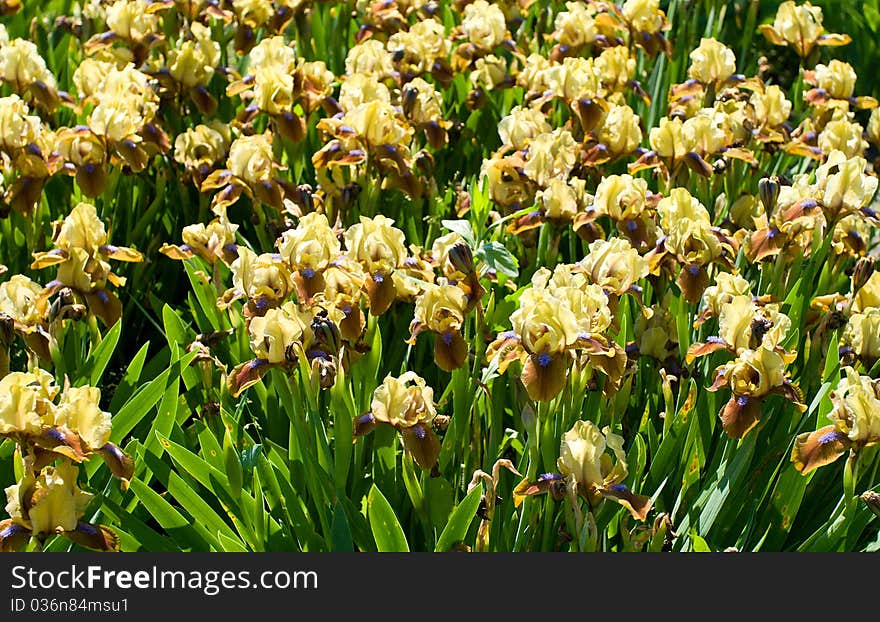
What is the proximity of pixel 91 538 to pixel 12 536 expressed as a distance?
0.15 m

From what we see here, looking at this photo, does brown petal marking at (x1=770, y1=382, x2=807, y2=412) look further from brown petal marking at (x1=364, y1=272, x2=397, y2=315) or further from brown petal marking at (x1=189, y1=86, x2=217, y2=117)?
brown petal marking at (x1=189, y1=86, x2=217, y2=117)

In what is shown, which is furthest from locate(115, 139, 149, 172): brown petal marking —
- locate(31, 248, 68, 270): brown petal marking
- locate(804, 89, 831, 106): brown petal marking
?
locate(804, 89, 831, 106): brown petal marking

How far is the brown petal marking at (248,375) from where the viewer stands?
2.36 metres

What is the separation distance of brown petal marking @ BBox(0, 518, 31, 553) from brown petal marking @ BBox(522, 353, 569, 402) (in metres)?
1.01

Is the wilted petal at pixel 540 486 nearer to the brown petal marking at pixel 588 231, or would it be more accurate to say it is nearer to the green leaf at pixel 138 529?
the green leaf at pixel 138 529

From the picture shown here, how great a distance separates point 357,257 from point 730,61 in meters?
2.02

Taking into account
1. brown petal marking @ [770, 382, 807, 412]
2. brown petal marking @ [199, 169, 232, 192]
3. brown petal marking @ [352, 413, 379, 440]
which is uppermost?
brown petal marking @ [199, 169, 232, 192]

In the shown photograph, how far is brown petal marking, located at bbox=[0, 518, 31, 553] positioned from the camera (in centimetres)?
216

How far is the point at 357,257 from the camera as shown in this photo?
106 inches

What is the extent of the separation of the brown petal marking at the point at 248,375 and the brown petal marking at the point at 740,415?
38.4 inches

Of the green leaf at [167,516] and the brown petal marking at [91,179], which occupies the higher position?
the brown petal marking at [91,179]

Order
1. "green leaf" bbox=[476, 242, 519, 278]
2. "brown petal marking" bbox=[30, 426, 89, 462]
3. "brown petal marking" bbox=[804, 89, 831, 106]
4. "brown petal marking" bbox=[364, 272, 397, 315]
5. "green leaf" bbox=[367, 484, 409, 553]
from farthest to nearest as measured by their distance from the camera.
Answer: "brown petal marking" bbox=[804, 89, 831, 106] → "green leaf" bbox=[476, 242, 519, 278] → "brown petal marking" bbox=[364, 272, 397, 315] → "green leaf" bbox=[367, 484, 409, 553] → "brown petal marking" bbox=[30, 426, 89, 462]

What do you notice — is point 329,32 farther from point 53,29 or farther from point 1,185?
point 1,185

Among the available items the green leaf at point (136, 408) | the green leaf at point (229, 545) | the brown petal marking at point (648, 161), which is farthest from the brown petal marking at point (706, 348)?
the green leaf at point (136, 408)
